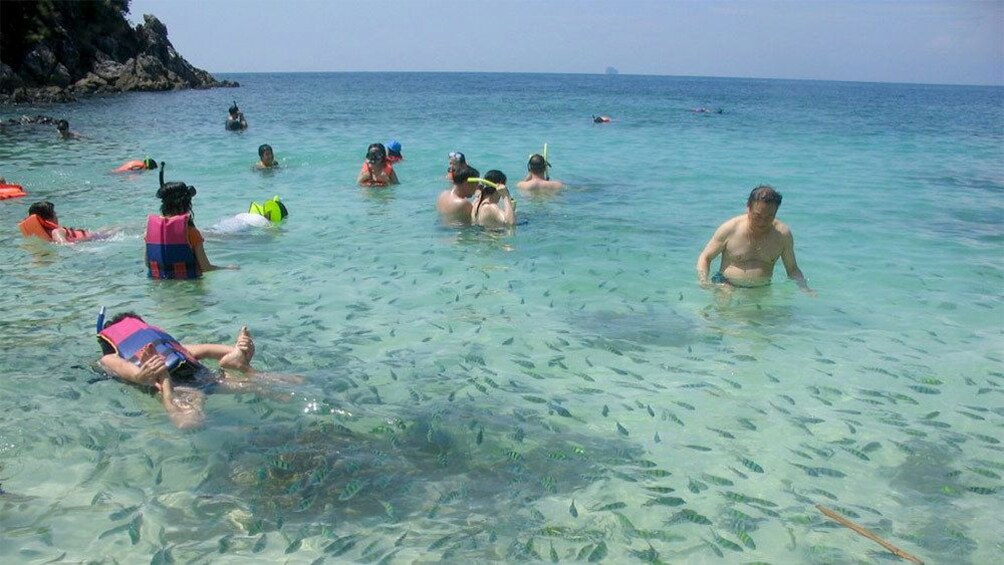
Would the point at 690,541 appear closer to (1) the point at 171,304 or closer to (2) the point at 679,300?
(2) the point at 679,300

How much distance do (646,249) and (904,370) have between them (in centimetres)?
454

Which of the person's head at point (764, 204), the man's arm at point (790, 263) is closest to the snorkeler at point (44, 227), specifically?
the person's head at point (764, 204)

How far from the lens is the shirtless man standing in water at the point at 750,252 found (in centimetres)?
827

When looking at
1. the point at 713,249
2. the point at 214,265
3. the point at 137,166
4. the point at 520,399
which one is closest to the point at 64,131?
the point at 137,166

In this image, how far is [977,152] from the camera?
26.8 metres

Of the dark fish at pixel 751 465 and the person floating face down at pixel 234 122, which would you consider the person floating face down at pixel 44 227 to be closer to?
the dark fish at pixel 751 465

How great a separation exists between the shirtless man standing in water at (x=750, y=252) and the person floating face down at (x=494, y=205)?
368cm

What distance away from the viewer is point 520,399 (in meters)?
5.90

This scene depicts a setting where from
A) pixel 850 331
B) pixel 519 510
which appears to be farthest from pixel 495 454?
pixel 850 331

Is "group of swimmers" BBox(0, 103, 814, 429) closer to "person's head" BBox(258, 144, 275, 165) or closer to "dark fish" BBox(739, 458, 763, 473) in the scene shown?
"dark fish" BBox(739, 458, 763, 473)

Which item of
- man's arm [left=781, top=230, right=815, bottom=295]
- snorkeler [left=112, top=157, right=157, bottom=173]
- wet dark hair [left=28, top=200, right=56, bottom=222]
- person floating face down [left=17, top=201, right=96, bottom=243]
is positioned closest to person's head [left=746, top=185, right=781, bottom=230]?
man's arm [left=781, top=230, right=815, bottom=295]

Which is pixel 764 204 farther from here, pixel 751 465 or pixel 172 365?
pixel 172 365

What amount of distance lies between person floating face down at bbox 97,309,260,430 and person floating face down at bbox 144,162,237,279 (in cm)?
254

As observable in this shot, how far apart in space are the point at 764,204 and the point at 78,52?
61.9 metres
